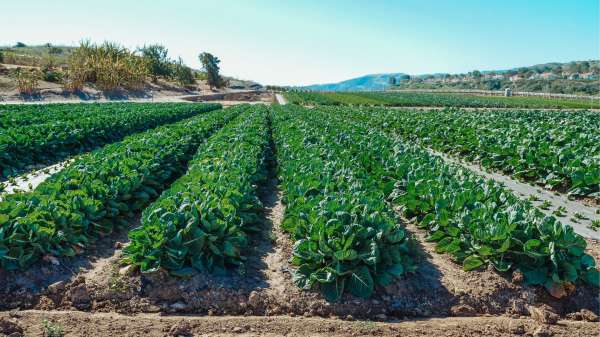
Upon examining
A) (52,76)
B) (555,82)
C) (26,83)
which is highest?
(52,76)

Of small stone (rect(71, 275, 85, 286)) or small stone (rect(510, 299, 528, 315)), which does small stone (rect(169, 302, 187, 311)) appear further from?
small stone (rect(510, 299, 528, 315))

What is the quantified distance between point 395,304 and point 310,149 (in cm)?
616

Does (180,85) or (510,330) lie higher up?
(180,85)

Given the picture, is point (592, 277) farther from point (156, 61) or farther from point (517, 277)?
point (156, 61)

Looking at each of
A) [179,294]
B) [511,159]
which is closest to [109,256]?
[179,294]

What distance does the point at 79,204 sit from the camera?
20.2 feet

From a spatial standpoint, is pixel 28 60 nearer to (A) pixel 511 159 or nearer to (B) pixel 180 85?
(B) pixel 180 85

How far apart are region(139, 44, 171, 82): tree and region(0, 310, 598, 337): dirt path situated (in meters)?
63.1

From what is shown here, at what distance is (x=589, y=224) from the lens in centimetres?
779

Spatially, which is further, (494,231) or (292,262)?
(292,262)

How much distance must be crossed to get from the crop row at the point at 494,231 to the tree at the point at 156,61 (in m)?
61.6

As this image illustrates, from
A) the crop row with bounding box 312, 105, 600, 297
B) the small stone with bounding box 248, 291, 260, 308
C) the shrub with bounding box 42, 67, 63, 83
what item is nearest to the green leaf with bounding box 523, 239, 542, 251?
the crop row with bounding box 312, 105, 600, 297

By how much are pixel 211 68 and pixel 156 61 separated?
936 cm

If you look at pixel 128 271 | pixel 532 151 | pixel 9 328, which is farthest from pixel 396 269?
pixel 532 151
